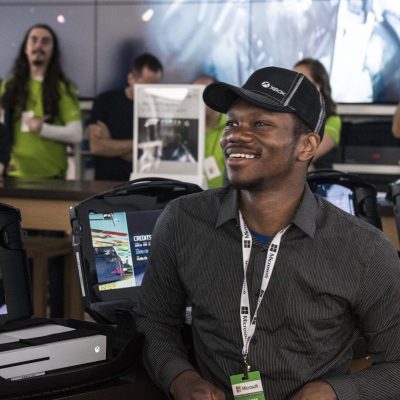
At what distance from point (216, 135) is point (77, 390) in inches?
120

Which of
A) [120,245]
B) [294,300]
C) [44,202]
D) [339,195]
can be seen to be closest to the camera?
[294,300]

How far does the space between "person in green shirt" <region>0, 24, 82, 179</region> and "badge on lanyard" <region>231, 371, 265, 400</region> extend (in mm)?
3480

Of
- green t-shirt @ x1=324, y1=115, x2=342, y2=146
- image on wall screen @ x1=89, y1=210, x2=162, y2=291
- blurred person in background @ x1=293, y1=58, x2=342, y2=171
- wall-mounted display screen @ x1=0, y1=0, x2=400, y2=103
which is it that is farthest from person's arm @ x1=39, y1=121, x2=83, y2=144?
image on wall screen @ x1=89, y1=210, x2=162, y2=291

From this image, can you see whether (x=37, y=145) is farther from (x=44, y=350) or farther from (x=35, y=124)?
(x=44, y=350)

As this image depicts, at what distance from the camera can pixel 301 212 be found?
2031 mm

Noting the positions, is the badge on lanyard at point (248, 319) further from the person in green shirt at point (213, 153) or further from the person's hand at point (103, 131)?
the person's hand at point (103, 131)

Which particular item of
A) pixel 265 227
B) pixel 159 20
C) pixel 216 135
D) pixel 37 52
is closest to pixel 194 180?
pixel 216 135

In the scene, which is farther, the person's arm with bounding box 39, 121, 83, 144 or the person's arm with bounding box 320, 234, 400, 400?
the person's arm with bounding box 39, 121, 83, 144

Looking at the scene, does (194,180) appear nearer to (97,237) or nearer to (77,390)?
(97,237)

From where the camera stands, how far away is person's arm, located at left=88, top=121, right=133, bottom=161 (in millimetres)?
5469

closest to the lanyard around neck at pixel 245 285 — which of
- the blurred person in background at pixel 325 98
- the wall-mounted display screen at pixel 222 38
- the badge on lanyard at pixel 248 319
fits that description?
the badge on lanyard at pixel 248 319

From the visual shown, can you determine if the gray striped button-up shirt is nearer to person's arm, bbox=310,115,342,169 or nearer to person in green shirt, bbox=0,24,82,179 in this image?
person's arm, bbox=310,115,342,169

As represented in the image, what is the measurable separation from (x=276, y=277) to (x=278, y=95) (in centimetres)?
40

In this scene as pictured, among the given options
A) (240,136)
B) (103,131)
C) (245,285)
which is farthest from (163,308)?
(103,131)
